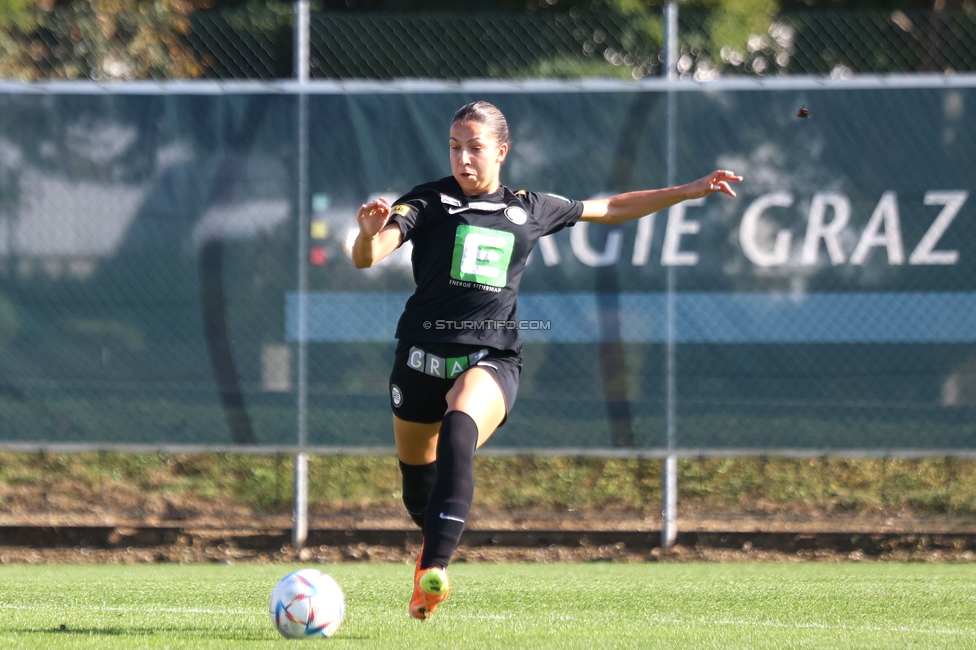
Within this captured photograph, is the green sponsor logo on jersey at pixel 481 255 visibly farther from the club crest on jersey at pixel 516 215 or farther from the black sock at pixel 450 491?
the black sock at pixel 450 491

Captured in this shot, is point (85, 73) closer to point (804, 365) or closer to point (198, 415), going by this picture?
point (198, 415)

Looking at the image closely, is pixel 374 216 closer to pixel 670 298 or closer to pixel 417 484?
pixel 417 484

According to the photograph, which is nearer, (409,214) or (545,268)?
(409,214)

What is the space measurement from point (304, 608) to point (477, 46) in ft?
25.8

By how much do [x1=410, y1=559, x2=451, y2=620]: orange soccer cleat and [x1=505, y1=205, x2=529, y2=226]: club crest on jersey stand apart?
55.6 inches

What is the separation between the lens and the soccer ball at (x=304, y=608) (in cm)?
368

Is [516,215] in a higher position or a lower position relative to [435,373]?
higher

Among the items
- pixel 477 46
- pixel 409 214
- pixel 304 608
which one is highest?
pixel 477 46

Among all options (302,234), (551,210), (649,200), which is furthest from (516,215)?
(302,234)

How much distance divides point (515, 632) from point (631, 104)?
3.57 meters

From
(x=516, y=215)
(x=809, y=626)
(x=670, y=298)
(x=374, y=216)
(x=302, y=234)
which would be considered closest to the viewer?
(x=374, y=216)

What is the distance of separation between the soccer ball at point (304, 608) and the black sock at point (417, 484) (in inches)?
35.9

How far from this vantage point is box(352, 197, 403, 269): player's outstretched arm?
147 inches

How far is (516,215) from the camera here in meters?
4.38
